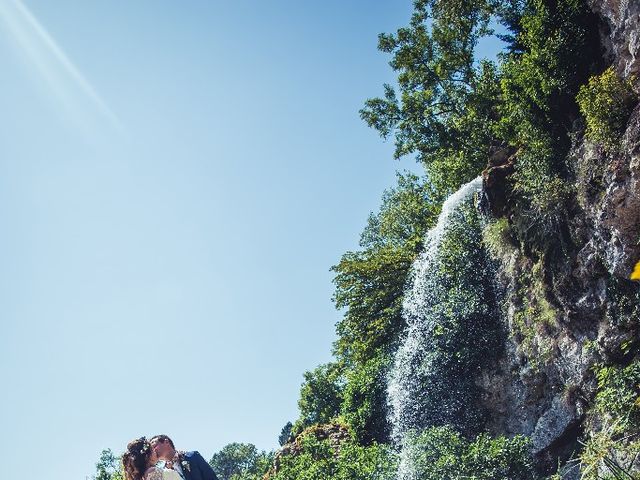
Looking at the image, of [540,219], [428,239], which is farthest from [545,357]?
[428,239]

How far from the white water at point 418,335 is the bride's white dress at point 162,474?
7.51 meters

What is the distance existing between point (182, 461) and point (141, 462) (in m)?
1.77

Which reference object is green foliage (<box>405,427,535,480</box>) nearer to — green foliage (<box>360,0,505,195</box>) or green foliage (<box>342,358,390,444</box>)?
green foliage (<box>342,358,390,444</box>)

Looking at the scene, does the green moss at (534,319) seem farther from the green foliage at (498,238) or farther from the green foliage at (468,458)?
the green foliage at (468,458)

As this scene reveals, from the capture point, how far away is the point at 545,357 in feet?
54.5

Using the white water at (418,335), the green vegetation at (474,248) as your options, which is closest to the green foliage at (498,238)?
the green vegetation at (474,248)

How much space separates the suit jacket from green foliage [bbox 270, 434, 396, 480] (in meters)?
3.29

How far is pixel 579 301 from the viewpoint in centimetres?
1571

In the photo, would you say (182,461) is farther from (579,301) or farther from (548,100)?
(548,100)

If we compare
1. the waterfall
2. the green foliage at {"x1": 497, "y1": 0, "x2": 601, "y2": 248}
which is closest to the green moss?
the green foliage at {"x1": 497, "y1": 0, "x2": 601, "y2": 248}

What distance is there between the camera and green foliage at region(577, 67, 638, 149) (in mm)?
14531

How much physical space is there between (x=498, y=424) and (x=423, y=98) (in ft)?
44.3

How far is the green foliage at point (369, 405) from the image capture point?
23.5 meters

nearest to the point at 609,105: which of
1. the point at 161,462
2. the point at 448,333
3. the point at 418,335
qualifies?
the point at 448,333
